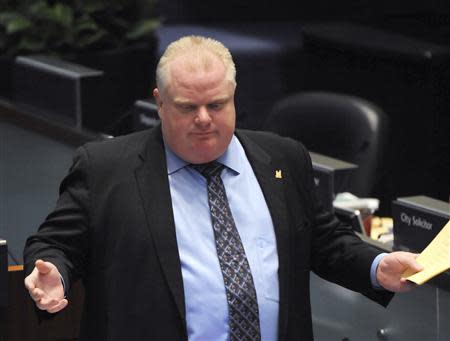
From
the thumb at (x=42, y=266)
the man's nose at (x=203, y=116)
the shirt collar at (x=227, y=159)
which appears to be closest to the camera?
the thumb at (x=42, y=266)

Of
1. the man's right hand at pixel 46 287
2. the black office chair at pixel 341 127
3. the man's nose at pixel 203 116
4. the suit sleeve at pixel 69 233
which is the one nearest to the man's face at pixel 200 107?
the man's nose at pixel 203 116

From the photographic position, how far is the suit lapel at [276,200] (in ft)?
8.82

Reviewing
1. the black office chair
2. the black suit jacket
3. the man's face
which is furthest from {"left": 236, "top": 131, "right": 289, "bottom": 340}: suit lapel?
the black office chair

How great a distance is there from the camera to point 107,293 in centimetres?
268

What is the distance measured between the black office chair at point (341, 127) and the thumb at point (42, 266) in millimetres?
2437

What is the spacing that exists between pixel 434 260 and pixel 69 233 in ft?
2.57

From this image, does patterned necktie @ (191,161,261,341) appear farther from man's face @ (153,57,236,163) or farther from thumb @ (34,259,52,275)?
thumb @ (34,259,52,275)

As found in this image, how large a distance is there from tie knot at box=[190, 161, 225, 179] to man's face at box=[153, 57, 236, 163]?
0.08 m

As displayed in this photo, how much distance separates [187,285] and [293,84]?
510 cm

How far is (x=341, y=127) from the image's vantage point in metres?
5.04

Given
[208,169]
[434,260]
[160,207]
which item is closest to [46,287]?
[160,207]

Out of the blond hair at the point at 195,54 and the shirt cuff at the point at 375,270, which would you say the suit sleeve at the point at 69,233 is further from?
the shirt cuff at the point at 375,270

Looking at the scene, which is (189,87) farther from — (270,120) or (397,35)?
(397,35)

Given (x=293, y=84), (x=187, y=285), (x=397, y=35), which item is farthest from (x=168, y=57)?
(x=293, y=84)
